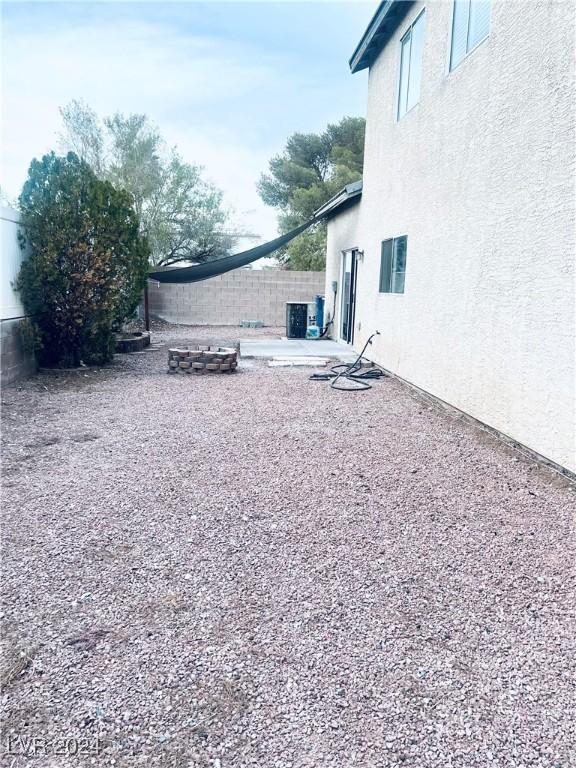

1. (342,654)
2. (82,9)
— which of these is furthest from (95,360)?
(342,654)

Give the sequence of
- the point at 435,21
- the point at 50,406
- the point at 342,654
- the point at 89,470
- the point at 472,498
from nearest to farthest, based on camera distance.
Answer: the point at 342,654 → the point at 472,498 → the point at 89,470 → the point at 50,406 → the point at 435,21

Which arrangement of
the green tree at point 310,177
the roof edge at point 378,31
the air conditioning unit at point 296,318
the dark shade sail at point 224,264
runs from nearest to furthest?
the roof edge at point 378,31 → the dark shade sail at point 224,264 → the air conditioning unit at point 296,318 → the green tree at point 310,177

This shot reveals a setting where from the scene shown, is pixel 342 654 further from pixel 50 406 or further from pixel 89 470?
pixel 50 406

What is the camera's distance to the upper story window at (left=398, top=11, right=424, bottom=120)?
281 inches

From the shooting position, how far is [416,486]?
3.69 meters

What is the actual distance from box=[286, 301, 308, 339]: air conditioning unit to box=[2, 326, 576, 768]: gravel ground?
344 inches

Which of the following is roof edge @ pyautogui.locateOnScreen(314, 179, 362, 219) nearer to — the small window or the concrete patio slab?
the small window

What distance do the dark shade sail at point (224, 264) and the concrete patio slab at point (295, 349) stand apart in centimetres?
175

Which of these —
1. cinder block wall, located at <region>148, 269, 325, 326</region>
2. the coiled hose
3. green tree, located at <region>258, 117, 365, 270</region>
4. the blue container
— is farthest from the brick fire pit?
green tree, located at <region>258, 117, 365, 270</region>

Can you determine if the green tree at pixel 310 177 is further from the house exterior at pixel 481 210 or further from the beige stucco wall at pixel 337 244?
the house exterior at pixel 481 210

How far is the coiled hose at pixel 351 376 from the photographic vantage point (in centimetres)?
725

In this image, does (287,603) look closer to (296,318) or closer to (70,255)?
(70,255)

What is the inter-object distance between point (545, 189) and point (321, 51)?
809 cm

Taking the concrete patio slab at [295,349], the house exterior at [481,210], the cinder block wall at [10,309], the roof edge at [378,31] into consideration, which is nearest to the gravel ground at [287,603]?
the house exterior at [481,210]
